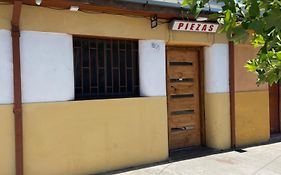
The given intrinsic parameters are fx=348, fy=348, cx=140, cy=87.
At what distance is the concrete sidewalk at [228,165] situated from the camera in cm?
629

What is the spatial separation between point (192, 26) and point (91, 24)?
7.31 feet

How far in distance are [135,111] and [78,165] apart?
1.46 meters

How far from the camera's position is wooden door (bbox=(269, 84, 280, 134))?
9.88 m

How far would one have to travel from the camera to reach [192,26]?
723cm

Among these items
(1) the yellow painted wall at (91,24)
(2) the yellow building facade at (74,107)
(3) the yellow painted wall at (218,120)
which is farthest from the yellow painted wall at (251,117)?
(1) the yellow painted wall at (91,24)

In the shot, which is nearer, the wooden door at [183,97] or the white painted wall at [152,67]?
the white painted wall at [152,67]

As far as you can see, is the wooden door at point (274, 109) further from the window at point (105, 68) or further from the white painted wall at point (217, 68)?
the window at point (105, 68)

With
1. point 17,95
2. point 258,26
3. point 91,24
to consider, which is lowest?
point 17,95

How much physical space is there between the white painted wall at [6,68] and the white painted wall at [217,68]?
436cm

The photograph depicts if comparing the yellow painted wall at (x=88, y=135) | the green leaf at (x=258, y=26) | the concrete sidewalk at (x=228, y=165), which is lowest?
the concrete sidewalk at (x=228, y=165)

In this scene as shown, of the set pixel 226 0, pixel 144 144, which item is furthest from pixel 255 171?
pixel 226 0

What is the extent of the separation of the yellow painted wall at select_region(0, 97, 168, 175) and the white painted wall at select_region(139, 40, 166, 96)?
20cm

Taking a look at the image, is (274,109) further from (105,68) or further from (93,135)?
(93,135)

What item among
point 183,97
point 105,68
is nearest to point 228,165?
point 183,97
